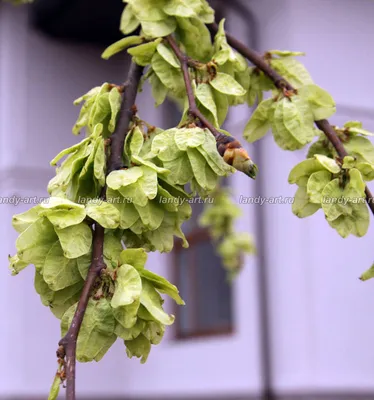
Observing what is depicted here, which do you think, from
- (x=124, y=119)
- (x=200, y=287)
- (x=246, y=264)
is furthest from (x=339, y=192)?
(x=200, y=287)

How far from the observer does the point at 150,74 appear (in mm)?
928

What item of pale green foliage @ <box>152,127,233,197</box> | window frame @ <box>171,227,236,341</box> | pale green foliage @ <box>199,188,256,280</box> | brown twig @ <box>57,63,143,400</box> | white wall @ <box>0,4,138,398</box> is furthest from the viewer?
white wall @ <box>0,4,138,398</box>

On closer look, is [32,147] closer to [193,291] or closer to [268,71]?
[193,291]

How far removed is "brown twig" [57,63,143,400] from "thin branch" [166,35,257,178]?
2.4 inches

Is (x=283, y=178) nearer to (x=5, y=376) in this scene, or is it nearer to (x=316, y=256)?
(x=316, y=256)

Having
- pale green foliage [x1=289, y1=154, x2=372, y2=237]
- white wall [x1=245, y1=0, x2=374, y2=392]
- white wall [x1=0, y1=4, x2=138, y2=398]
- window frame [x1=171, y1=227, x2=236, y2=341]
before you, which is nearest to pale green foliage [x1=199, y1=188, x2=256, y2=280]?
white wall [x1=245, y1=0, x2=374, y2=392]

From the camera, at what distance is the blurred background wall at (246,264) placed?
2.95 metres

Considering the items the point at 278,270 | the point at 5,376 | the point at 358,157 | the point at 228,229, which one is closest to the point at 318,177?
the point at 358,157

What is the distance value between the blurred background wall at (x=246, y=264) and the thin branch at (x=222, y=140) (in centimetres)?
214

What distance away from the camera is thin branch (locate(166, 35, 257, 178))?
2.30ft

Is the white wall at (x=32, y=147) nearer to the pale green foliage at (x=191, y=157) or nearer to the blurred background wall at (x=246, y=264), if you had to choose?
the blurred background wall at (x=246, y=264)

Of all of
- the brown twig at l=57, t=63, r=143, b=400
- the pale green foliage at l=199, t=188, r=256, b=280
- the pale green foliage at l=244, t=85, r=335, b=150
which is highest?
the pale green foliage at l=199, t=188, r=256, b=280

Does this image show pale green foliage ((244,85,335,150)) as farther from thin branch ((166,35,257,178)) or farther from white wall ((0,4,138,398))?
white wall ((0,4,138,398))

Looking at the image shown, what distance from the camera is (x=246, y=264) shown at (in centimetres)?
324
